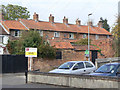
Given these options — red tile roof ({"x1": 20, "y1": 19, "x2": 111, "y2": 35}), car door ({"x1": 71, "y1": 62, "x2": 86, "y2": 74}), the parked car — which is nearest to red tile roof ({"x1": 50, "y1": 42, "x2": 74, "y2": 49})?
the parked car

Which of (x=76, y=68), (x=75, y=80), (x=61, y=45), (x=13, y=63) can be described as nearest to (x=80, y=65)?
(x=76, y=68)

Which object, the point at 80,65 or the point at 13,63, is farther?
the point at 13,63

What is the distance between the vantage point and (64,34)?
55250 mm

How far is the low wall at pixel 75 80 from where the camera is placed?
12.2m

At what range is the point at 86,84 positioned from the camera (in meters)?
13.5

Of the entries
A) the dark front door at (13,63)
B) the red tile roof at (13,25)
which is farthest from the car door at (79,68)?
the red tile roof at (13,25)

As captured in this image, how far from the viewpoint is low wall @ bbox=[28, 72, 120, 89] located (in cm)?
1218

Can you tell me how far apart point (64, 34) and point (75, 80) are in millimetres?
41273

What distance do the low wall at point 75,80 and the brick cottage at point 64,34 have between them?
1456 cm

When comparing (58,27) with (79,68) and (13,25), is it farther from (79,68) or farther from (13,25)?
(79,68)

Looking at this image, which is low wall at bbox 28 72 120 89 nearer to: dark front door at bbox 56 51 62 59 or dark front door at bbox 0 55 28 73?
dark front door at bbox 0 55 28 73

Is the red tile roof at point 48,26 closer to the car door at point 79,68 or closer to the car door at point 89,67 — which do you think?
the car door at point 89,67

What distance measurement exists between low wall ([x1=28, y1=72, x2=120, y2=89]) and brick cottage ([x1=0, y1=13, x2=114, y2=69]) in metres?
14.6

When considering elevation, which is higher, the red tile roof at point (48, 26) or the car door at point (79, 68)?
the red tile roof at point (48, 26)
